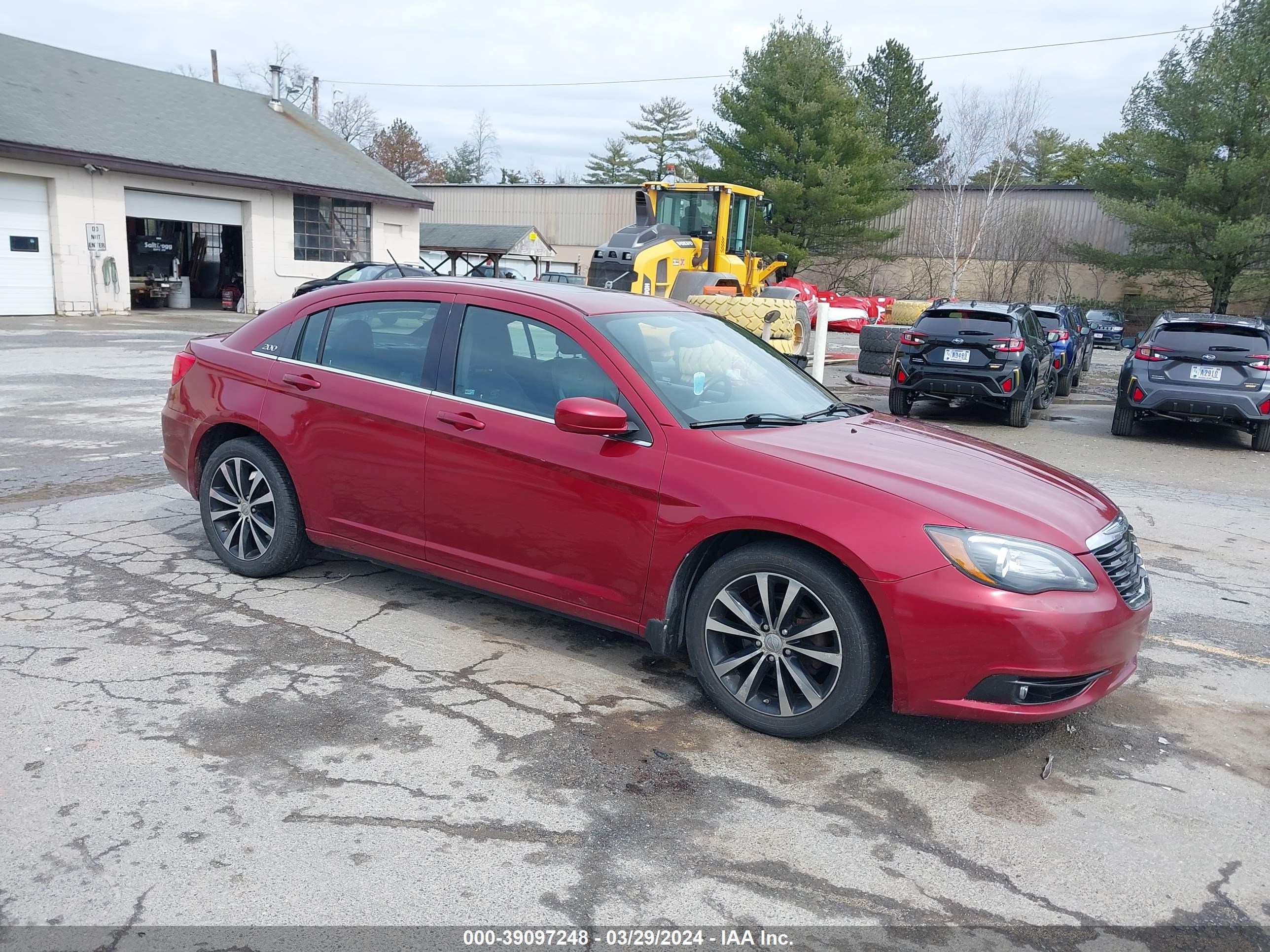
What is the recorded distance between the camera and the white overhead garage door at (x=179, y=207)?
25953 mm

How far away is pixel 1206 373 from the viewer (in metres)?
11.7

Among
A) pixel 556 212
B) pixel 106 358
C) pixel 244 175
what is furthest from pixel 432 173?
pixel 106 358

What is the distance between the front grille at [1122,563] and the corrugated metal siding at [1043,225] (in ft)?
137

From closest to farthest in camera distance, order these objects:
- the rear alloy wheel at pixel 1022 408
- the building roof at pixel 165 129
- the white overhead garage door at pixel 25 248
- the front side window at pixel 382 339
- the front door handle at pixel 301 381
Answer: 1. the front side window at pixel 382 339
2. the front door handle at pixel 301 381
3. the rear alloy wheel at pixel 1022 408
4. the white overhead garage door at pixel 25 248
5. the building roof at pixel 165 129

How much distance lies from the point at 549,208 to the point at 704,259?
118ft

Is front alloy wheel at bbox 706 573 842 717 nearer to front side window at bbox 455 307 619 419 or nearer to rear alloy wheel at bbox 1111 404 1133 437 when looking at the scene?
front side window at bbox 455 307 619 419

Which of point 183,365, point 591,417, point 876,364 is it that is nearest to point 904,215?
point 876,364

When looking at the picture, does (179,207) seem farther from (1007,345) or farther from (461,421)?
(461,421)

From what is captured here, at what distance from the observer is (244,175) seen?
27656 mm

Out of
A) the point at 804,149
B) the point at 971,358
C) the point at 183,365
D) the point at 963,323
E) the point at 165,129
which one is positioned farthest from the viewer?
the point at 804,149

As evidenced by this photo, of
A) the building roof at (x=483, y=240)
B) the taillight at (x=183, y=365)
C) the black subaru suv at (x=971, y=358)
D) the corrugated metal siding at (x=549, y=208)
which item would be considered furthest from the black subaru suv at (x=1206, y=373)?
the corrugated metal siding at (x=549, y=208)

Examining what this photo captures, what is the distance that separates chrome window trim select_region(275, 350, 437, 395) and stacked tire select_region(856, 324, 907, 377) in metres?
14.9

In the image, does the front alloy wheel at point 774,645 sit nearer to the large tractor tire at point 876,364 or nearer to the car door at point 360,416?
the car door at point 360,416

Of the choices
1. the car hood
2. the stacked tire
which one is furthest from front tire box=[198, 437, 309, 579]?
the stacked tire
